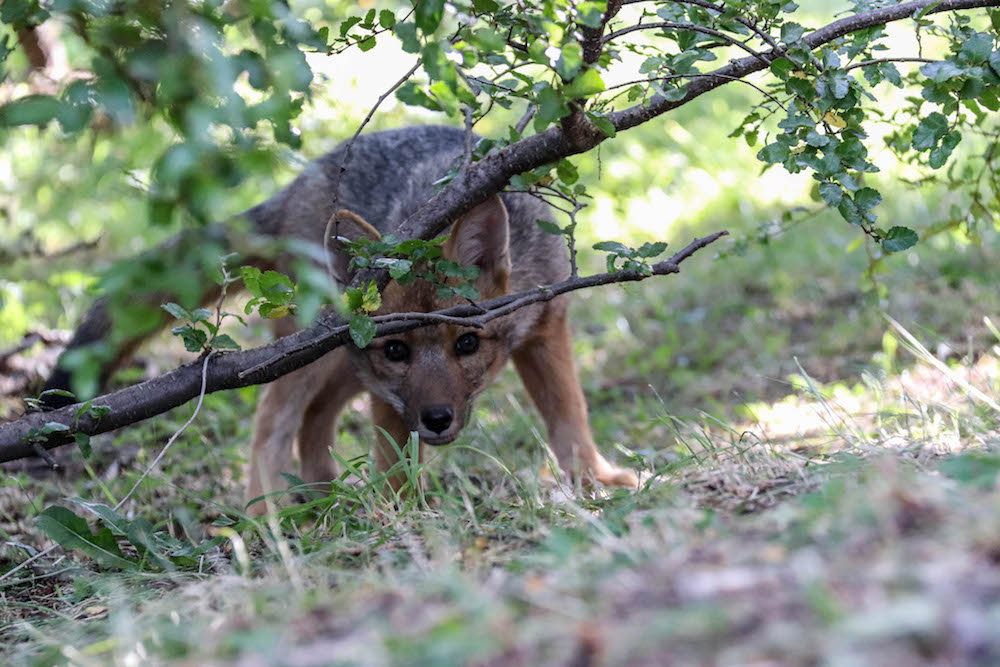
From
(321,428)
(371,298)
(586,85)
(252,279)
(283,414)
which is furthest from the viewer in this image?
(321,428)

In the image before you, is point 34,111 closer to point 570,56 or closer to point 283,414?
point 570,56

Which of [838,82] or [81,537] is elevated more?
[838,82]

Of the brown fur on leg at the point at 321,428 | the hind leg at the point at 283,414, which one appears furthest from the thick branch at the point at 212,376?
the brown fur on leg at the point at 321,428

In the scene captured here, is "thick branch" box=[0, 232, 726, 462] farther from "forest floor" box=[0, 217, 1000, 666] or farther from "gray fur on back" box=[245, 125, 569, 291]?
"gray fur on back" box=[245, 125, 569, 291]

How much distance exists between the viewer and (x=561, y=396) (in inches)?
199

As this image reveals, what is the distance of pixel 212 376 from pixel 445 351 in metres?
1.39

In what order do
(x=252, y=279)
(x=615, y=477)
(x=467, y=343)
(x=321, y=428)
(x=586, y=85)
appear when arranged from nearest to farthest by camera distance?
(x=586, y=85)
(x=252, y=279)
(x=467, y=343)
(x=615, y=477)
(x=321, y=428)

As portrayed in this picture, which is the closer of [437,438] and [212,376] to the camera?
[212,376]

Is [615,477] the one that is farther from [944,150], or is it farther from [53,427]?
[53,427]

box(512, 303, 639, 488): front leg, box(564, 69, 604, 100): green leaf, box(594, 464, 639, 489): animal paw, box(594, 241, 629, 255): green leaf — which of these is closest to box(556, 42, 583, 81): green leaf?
box(564, 69, 604, 100): green leaf

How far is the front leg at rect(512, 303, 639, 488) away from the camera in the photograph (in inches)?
196

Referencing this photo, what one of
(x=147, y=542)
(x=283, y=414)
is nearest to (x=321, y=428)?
(x=283, y=414)

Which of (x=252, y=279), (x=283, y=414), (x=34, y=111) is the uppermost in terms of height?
(x=34, y=111)

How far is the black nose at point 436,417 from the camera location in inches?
165
